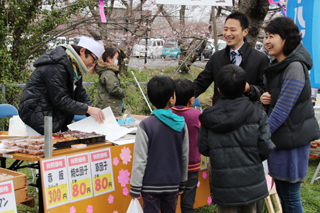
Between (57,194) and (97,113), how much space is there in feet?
2.79

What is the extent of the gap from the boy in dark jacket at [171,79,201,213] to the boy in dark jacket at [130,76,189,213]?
1.13 feet

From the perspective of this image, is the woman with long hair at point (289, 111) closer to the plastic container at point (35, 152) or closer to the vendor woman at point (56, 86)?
the vendor woman at point (56, 86)

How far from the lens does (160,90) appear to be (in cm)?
225

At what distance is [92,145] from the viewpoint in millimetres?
2648

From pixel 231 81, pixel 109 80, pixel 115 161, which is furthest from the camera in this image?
pixel 109 80

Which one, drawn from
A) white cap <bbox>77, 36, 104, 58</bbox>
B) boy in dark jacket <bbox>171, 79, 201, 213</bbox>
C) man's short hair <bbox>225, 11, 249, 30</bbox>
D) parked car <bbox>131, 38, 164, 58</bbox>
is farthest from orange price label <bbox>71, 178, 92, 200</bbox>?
parked car <bbox>131, 38, 164, 58</bbox>

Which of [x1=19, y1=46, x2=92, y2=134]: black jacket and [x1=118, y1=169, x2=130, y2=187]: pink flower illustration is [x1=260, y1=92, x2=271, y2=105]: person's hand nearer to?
[x1=118, y1=169, x2=130, y2=187]: pink flower illustration

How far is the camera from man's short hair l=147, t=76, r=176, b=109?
2.25 meters

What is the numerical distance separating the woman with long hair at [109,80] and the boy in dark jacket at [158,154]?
2896 mm

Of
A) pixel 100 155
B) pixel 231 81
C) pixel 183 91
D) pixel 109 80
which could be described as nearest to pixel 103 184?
pixel 100 155

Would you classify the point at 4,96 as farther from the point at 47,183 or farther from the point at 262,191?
the point at 262,191

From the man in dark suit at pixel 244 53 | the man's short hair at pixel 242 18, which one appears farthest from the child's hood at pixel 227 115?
the man's short hair at pixel 242 18

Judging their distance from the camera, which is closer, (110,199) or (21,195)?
(21,195)

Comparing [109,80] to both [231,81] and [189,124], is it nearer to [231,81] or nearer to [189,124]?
[189,124]
